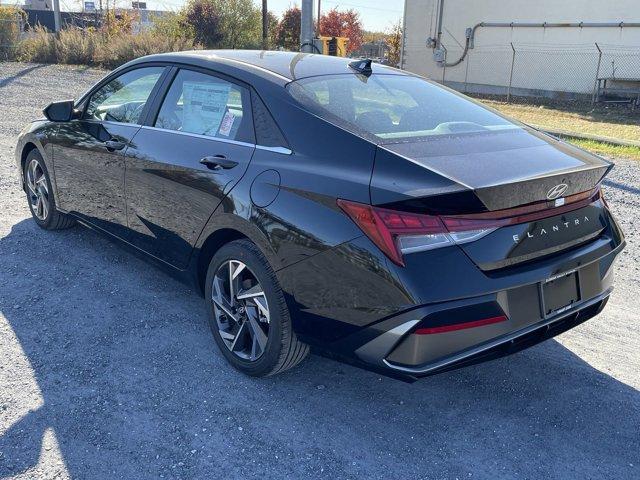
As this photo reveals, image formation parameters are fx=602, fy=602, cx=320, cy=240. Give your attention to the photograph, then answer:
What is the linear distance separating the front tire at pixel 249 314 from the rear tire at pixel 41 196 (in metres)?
2.22

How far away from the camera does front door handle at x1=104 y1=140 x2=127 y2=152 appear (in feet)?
13.4

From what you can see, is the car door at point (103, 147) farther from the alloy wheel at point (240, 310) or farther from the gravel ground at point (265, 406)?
the alloy wheel at point (240, 310)

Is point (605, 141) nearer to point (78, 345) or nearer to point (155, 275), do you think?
point (155, 275)

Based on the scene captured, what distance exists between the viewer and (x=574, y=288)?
2871mm

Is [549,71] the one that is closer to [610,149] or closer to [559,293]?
[610,149]

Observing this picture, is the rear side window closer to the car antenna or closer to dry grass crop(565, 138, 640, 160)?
the car antenna

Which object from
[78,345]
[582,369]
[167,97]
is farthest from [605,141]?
[78,345]

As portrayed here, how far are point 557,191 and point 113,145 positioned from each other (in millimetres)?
2893

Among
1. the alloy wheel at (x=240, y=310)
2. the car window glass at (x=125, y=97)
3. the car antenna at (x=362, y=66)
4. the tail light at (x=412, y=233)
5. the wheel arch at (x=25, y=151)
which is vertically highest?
the car antenna at (x=362, y=66)

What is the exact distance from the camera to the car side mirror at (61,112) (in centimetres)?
464

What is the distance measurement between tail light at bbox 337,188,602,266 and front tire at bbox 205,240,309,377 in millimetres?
669

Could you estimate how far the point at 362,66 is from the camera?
3.79 meters

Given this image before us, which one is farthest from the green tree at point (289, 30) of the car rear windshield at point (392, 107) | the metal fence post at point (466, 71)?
the car rear windshield at point (392, 107)

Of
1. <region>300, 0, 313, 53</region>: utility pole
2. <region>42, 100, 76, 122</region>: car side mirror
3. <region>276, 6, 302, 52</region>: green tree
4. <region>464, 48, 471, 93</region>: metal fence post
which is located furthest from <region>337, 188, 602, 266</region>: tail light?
<region>276, 6, 302, 52</region>: green tree
